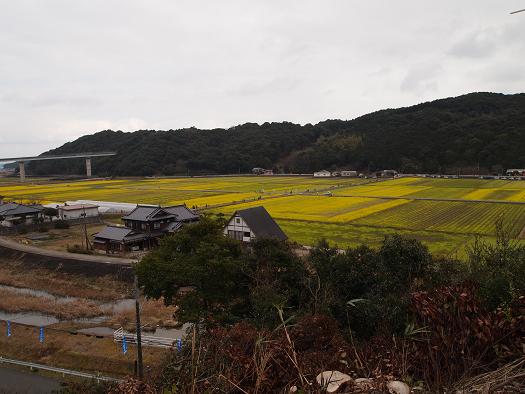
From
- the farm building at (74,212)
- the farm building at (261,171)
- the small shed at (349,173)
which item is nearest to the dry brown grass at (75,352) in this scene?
the farm building at (74,212)

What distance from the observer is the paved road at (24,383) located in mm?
11773

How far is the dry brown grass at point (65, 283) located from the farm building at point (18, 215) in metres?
12.6

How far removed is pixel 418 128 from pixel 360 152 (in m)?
16.3

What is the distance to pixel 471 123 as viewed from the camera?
9894cm

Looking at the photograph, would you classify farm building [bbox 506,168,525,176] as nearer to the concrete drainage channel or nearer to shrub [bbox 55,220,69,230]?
shrub [bbox 55,220,69,230]

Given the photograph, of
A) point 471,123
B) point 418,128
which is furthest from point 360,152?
point 471,123

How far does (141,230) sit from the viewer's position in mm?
31016

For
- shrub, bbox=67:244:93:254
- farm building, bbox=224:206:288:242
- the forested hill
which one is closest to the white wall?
farm building, bbox=224:206:288:242

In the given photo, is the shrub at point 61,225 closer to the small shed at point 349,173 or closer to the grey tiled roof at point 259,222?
the grey tiled roof at point 259,222

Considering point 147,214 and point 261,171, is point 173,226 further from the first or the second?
point 261,171

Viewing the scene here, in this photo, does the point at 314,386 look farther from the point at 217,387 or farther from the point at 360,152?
the point at 360,152

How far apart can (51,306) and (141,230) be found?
11362 mm

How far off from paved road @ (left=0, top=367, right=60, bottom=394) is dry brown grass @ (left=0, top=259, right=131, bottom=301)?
8402 millimetres

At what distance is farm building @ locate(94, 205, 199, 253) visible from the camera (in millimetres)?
29422
